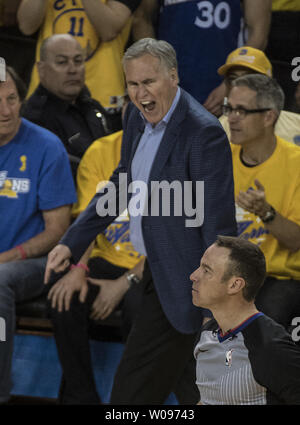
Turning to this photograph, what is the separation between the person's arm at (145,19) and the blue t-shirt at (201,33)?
0.01 meters

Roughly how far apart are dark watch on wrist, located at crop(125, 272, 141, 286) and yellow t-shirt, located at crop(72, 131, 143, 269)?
2 centimetres

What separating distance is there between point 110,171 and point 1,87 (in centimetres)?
22

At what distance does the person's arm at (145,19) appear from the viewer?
1.08 metres

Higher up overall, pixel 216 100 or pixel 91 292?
pixel 216 100

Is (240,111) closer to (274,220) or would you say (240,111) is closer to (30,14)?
(274,220)

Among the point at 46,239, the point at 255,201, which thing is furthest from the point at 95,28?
the point at 255,201

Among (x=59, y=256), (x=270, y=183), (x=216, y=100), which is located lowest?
(x=59, y=256)

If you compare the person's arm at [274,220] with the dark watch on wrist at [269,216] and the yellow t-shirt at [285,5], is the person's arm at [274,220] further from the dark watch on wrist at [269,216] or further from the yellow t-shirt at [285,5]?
the yellow t-shirt at [285,5]

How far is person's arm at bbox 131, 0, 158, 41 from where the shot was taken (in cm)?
108

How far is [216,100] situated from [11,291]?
46 centimetres

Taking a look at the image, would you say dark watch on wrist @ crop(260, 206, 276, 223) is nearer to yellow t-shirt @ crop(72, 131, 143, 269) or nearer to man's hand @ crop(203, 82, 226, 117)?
man's hand @ crop(203, 82, 226, 117)

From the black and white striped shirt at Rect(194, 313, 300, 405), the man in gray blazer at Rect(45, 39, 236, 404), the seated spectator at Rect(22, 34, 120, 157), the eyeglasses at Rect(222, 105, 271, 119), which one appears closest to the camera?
the black and white striped shirt at Rect(194, 313, 300, 405)

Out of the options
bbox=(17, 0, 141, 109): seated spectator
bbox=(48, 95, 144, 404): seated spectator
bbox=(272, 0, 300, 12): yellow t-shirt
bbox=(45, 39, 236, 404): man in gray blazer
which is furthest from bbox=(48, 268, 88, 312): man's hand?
bbox=(272, 0, 300, 12): yellow t-shirt

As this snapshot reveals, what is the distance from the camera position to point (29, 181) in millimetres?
1134
